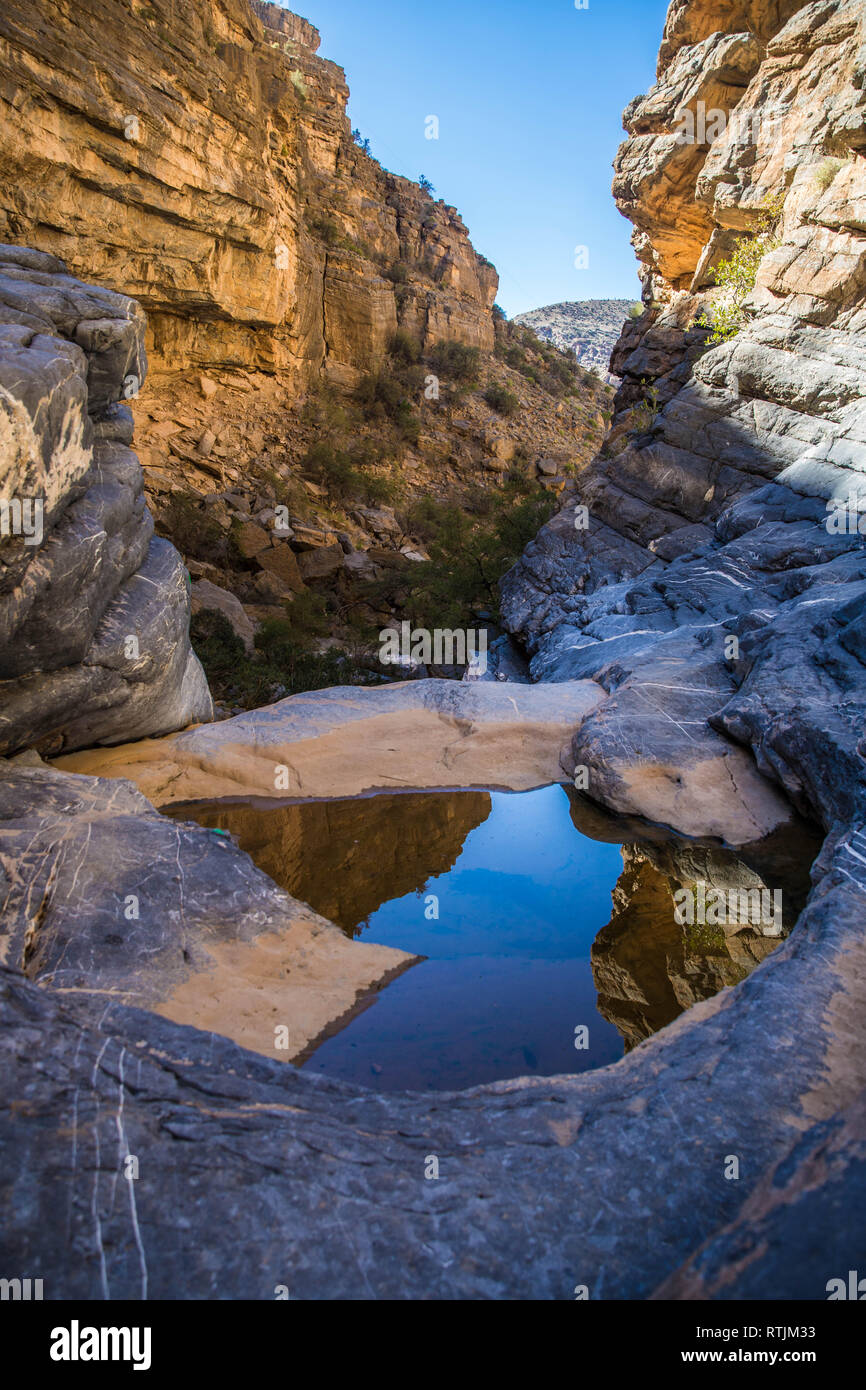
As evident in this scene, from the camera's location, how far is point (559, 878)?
568cm

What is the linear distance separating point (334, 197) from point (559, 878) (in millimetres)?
26517

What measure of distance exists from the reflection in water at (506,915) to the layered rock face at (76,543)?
139 centimetres

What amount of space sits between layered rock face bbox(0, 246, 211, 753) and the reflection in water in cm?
139

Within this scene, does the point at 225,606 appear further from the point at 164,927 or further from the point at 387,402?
the point at 387,402

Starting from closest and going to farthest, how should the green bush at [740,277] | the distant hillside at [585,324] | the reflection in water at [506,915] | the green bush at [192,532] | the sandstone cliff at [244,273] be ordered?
the reflection in water at [506,915], the sandstone cliff at [244,273], the green bush at [740,277], the green bush at [192,532], the distant hillside at [585,324]

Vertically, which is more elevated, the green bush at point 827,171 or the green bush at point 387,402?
the green bush at point 387,402

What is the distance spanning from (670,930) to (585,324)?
55.9 meters

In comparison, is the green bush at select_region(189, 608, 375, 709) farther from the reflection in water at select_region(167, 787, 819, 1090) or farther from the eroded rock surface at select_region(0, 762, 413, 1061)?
the eroded rock surface at select_region(0, 762, 413, 1061)

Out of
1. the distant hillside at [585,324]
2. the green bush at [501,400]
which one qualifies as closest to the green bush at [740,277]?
the green bush at [501,400]

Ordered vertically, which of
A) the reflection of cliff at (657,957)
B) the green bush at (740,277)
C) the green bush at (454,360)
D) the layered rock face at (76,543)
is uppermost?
the green bush at (454,360)

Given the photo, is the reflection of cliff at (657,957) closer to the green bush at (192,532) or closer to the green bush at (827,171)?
the green bush at (192,532)

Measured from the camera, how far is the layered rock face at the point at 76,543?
4.96 meters

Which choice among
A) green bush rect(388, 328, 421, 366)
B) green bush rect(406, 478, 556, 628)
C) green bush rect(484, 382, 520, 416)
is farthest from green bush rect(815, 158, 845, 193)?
green bush rect(484, 382, 520, 416)

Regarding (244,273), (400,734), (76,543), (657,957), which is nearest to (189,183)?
(244,273)
